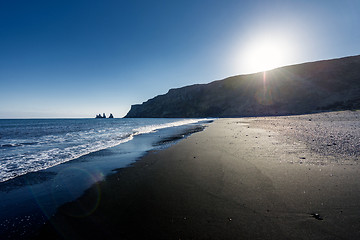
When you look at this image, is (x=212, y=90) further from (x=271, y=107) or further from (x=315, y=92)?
(x=315, y=92)

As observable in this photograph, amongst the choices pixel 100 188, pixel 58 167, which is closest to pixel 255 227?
pixel 100 188

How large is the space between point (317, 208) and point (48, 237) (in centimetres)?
522

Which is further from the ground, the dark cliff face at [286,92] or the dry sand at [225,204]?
the dark cliff face at [286,92]

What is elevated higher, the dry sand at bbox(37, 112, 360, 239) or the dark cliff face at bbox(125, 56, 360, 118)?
the dark cliff face at bbox(125, 56, 360, 118)

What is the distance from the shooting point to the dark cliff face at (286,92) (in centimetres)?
5672

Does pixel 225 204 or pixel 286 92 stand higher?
pixel 286 92

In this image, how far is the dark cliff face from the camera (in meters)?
56.7

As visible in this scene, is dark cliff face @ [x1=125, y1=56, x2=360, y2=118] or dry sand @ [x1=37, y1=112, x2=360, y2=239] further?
dark cliff face @ [x1=125, y1=56, x2=360, y2=118]

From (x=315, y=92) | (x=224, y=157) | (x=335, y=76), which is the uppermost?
(x=335, y=76)

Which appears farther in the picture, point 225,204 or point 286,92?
point 286,92

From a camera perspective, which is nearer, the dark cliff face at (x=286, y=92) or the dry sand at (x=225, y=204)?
the dry sand at (x=225, y=204)

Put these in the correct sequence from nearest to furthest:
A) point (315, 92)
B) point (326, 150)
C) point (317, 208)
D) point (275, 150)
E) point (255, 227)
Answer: point (255, 227) < point (317, 208) < point (326, 150) < point (275, 150) < point (315, 92)

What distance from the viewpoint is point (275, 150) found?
311 inches

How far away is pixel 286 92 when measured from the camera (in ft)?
226
